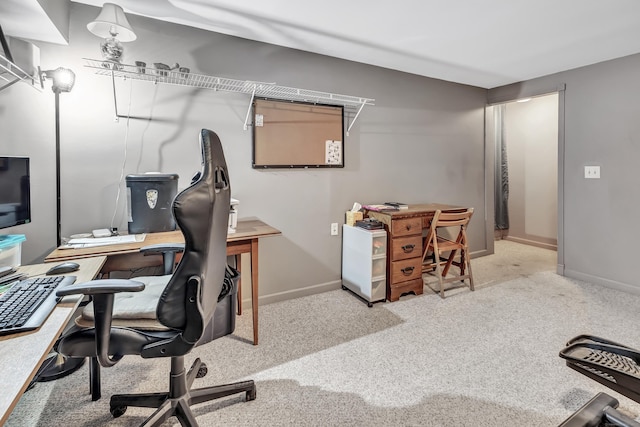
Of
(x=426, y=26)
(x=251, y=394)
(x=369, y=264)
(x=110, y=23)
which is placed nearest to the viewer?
(x=251, y=394)

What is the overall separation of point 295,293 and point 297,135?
1.40 meters

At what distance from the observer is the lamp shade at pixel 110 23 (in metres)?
1.79

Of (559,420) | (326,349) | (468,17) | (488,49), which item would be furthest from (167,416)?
(488,49)

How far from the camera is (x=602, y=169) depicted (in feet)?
10.3

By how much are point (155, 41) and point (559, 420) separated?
3.16 meters

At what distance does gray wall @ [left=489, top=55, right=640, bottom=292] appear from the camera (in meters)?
2.96

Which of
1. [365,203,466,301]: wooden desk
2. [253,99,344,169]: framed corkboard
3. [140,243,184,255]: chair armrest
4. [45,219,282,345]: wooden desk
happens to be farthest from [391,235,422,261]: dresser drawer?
[140,243,184,255]: chair armrest

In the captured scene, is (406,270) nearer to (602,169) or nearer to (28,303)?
(602,169)

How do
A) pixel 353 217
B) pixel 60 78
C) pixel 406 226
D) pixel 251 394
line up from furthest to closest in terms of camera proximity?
1. pixel 353 217
2. pixel 406 226
3. pixel 60 78
4. pixel 251 394

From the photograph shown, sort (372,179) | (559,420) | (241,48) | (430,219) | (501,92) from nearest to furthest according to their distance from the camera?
(559,420) < (241,48) < (430,219) < (372,179) < (501,92)

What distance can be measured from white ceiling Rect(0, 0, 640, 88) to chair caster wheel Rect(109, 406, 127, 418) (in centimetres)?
196

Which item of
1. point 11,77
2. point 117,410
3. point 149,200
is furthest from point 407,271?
point 11,77

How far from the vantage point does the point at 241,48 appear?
255 centimetres

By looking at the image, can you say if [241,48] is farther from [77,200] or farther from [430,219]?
[430,219]
